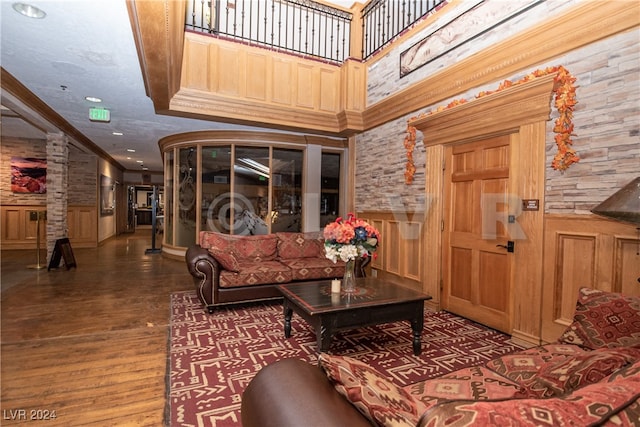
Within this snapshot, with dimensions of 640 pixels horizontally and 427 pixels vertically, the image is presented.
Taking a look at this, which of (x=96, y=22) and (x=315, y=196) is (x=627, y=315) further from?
(x=315, y=196)

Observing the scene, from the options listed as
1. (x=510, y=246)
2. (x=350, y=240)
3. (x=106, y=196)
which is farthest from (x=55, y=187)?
(x=510, y=246)

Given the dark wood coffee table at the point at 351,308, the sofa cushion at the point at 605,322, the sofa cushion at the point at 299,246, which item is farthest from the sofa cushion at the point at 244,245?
the sofa cushion at the point at 605,322

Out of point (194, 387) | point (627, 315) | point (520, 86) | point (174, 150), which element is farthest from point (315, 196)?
point (627, 315)

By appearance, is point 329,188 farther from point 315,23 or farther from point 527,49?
point 527,49

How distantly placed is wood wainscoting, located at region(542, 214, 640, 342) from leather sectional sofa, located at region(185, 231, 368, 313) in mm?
2180

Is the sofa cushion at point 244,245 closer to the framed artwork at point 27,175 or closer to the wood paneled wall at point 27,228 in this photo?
the wood paneled wall at point 27,228

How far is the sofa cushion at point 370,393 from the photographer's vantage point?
82 cm

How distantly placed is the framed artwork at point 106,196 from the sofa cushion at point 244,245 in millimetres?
6734

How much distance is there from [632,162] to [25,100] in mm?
6783

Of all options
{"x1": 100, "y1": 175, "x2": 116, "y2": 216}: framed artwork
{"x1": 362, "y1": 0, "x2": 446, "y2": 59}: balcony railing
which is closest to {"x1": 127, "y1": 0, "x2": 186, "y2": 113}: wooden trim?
{"x1": 362, "y1": 0, "x2": 446, "y2": 59}: balcony railing

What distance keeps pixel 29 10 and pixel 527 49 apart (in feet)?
14.0

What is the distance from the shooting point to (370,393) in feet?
2.86

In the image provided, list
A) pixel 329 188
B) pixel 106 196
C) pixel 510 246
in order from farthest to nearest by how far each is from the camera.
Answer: pixel 106 196
pixel 329 188
pixel 510 246

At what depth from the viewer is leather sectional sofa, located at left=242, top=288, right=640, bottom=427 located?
0.64 meters
